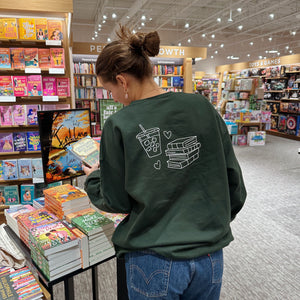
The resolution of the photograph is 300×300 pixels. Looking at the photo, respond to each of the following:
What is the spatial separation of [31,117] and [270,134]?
970 cm

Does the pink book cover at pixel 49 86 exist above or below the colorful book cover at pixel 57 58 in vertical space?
below

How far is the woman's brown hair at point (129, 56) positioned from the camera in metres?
1.00

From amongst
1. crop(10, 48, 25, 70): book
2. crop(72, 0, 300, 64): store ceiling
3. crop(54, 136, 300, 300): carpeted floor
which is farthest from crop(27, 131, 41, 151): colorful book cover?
crop(72, 0, 300, 64): store ceiling

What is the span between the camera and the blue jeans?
0.93 meters

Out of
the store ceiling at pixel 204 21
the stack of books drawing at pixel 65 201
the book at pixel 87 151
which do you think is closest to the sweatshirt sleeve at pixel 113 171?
the book at pixel 87 151

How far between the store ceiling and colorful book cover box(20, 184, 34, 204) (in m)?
9.29

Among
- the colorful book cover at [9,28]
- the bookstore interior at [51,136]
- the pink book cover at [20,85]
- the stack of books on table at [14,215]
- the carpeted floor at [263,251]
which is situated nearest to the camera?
the bookstore interior at [51,136]

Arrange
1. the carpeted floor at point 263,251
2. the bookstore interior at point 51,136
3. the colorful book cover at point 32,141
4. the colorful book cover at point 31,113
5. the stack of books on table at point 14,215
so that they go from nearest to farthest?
the bookstore interior at point 51,136, the stack of books on table at point 14,215, the carpeted floor at point 263,251, the colorful book cover at point 31,113, the colorful book cover at point 32,141

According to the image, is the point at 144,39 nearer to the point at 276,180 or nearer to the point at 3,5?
the point at 3,5

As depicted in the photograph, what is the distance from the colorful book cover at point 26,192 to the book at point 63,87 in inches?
47.9

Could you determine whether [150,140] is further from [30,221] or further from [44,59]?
[44,59]

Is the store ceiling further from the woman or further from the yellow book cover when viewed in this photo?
the woman

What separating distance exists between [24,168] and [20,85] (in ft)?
3.32

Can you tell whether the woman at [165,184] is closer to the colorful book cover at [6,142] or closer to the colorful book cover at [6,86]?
the colorful book cover at [6,86]
